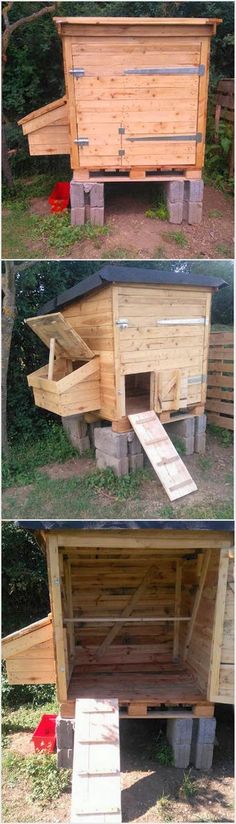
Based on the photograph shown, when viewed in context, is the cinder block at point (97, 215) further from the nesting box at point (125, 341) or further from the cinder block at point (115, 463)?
the cinder block at point (115, 463)

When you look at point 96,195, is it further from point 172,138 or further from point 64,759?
point 64,759

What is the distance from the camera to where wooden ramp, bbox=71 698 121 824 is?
13.9ft

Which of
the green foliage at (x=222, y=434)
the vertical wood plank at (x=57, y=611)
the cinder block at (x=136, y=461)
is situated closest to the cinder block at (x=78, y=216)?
the cinder block at (x=136, y=461)

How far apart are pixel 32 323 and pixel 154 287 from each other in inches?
55.0

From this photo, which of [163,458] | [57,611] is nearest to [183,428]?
[163,458]

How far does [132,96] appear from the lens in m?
6.18

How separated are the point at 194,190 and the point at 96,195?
127 centimetres

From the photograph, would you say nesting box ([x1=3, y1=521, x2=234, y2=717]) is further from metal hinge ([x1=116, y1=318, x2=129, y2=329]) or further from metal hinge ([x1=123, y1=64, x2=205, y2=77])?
metal hinge ([x1=123, y1=64, x2=205, y2=77])

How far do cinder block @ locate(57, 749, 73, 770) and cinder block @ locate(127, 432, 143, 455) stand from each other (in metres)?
3.19

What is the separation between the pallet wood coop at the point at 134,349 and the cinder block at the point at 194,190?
134 centimetres

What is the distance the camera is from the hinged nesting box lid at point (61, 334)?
5.53m

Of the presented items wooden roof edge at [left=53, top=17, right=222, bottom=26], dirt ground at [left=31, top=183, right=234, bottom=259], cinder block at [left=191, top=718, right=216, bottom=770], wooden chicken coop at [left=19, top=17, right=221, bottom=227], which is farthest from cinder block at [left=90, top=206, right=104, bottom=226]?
cinder block at [left=191, top=718, right=216, bottom=770]

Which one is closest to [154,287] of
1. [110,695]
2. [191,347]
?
[191,347]

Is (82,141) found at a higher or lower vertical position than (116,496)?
higher
